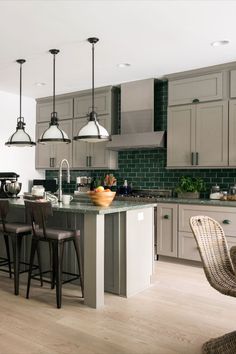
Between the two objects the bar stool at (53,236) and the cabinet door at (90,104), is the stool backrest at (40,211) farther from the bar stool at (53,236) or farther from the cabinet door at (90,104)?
the cabinet door at (90,104)

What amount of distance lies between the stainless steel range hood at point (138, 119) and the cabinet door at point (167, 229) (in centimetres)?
99

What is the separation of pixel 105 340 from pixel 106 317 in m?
0.42

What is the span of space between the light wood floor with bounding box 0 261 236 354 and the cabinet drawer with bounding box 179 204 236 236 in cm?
92

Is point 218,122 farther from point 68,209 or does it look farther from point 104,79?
point 68,209

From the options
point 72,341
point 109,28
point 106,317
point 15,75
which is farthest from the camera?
point 15,75

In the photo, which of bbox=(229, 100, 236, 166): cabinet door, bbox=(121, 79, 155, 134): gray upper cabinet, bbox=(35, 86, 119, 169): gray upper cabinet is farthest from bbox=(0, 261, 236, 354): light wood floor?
bbox=(35, 86, 119, 169): gray upper cabinet

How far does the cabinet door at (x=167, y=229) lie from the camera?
4.93 meters

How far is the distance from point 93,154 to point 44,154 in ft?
4.14

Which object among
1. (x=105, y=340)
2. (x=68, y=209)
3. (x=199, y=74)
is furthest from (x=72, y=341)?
(x=199, y=74)

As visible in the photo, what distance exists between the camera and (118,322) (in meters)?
2.91

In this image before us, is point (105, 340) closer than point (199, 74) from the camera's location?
Yes

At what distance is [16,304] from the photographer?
3318mm

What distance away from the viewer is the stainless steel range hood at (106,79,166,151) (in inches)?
214

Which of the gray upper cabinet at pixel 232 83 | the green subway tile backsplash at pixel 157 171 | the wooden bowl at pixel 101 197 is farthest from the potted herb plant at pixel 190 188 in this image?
the wooden bowl at pixel 101 197
